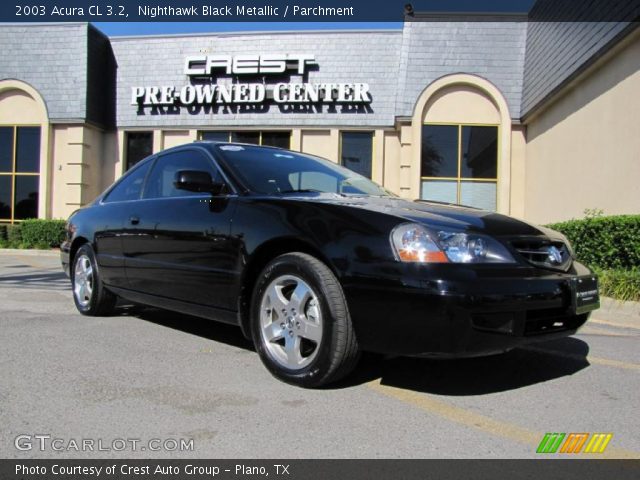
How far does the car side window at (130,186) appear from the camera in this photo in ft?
16.8

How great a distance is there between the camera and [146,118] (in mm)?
17484

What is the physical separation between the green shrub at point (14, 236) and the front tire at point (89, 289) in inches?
495

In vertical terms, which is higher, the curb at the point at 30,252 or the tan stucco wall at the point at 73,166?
the tan stucco wall at the point at 73,166

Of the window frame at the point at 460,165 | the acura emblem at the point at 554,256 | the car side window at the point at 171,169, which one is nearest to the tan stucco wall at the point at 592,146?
the window frame at the point at 460,165

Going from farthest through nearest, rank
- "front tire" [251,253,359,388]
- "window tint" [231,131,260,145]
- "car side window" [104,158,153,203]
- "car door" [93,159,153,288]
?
"window tint" [231,131,260,145] < "car side window" [104,158,153,203] < "car door" [93,159,153,288] < "front tire" [251,253,359,388]

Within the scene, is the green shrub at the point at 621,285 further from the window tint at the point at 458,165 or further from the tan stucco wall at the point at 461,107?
the tan stucco wall at the point at 461,107

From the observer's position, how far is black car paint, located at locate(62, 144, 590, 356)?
287cm

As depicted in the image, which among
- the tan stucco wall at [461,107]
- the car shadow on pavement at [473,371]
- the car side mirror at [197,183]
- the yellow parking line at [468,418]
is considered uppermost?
the tan stucco wall at [461,107]

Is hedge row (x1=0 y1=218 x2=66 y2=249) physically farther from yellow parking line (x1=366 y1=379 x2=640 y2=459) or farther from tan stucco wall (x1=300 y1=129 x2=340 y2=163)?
yellow parking line (x1=366 y1=379 x2=640 y2=459)

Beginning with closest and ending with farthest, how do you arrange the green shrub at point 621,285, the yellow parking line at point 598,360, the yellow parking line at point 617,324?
the yellow parking line at point 598,360
the yellow parking line at point 617,324
the green shrub at point 621,285

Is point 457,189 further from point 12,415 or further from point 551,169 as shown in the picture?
point 12,415

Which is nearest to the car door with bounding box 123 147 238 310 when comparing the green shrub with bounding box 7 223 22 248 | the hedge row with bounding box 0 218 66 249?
the hedge row with bounding box 0 218 66 249

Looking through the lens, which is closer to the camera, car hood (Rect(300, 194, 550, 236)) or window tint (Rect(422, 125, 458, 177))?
car hood (Rect(300, 194, 550, 236))

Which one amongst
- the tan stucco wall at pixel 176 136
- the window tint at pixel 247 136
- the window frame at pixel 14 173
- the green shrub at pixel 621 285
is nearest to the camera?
the green shrub at pixel 621 285
